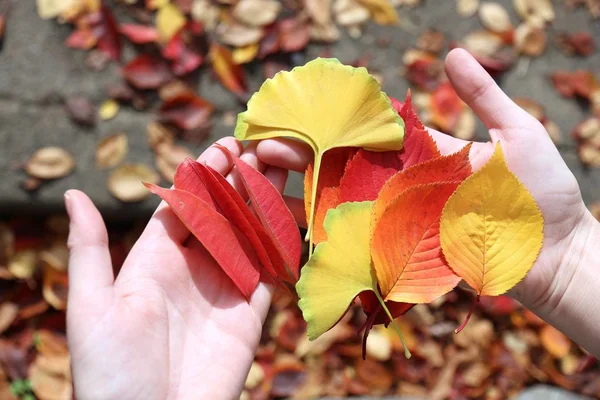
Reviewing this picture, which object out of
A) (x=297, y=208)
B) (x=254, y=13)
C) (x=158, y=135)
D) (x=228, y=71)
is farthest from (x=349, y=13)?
(x=297, y=208)

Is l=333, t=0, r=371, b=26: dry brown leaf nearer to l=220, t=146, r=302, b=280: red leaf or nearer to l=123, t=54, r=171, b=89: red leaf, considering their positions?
l=123, t=54, r=171, b=89: red leaf

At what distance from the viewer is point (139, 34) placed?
1508 millimetres

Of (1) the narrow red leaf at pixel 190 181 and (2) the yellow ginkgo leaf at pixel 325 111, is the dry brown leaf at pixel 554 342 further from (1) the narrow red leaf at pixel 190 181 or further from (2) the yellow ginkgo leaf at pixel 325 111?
(1) the narrow red leaf at pixel 190 181

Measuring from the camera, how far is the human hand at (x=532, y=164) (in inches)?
40.7

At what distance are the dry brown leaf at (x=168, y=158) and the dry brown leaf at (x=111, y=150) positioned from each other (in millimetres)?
85

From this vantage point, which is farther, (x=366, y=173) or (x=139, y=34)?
(x=139, y=34)

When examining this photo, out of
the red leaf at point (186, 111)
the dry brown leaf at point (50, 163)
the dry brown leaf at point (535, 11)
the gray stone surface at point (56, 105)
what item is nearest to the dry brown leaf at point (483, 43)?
the dry brown leaf at point (535, 11)

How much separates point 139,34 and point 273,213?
792 millimetres

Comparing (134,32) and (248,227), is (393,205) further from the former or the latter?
(134,32)

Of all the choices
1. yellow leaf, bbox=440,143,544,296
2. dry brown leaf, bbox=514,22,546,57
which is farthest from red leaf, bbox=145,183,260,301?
dry brown leaf, bbox=514,22,546,57

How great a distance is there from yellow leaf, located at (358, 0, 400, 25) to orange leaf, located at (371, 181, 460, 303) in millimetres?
879

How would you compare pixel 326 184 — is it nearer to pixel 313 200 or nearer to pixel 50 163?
pixel 313 200

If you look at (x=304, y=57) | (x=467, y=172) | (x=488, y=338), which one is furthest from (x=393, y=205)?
(x=488, y=338)

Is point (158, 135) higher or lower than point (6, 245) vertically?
higher
